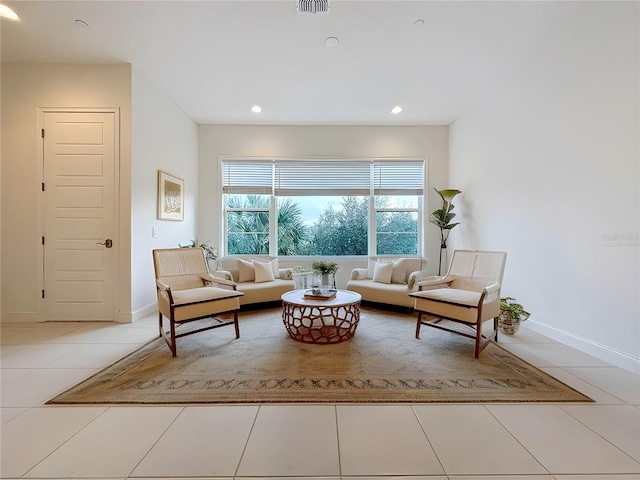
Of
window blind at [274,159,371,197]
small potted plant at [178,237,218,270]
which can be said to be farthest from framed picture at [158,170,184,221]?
window blind at [274,159,371,197]

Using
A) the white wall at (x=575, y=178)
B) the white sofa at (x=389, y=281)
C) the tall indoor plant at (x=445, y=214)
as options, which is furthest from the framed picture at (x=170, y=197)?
the white wall at (x=575, y=178)

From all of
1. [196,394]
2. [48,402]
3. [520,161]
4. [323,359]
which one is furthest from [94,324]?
[520,161]

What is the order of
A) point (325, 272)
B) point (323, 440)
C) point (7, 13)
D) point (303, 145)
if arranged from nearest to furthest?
1. point (323, 440)
2. point (7, 13)
3. point (325, 272)
4. point (303, 145)

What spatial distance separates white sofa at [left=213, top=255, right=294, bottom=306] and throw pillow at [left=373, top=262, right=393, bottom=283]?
131 centimetres

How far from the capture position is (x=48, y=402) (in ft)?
5.51

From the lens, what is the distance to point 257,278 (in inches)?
158

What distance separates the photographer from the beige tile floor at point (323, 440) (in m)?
1.21

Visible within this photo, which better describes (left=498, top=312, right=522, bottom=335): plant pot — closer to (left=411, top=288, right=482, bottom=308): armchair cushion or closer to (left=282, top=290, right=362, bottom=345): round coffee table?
(left=411, top=288, right=482, bottom=308): armchair cushion

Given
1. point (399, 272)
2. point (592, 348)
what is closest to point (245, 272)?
point (399, 272)

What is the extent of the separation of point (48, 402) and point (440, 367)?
8.97 feet

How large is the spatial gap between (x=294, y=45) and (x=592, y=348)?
4.06 meters

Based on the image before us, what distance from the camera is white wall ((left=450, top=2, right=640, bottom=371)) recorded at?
2119mm

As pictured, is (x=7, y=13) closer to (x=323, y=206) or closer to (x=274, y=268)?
(x=274, y=268)

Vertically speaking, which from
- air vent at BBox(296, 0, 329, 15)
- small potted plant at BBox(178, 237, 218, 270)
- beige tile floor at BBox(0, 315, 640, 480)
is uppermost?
air vent at BBox(296, 0, 329, 15)
